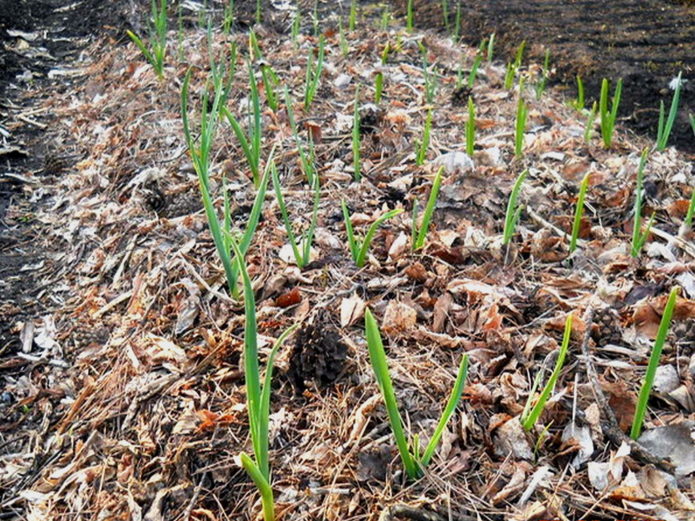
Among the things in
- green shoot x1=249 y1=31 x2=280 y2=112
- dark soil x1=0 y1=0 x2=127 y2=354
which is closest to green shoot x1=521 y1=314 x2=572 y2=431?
dark soil x1=0 y1=0 x2=127 y2=354

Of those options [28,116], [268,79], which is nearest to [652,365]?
[268,79]

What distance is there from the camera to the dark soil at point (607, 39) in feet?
11.0

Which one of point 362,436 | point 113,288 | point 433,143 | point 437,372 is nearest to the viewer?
point 362,436

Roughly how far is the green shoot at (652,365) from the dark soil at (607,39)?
219 centimetres

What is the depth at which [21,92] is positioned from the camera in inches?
152

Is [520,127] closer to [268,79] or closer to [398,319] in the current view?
[398,319]

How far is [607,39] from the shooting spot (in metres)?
3.88

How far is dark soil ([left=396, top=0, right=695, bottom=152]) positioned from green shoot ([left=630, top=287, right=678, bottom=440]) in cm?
219

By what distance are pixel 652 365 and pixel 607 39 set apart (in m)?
3.30

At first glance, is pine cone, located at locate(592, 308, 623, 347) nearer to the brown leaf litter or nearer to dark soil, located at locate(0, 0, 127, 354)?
the brown leaf litter

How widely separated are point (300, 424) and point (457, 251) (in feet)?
2.52

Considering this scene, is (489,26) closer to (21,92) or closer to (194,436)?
(21,92)

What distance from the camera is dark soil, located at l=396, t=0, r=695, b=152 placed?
3.35 meters

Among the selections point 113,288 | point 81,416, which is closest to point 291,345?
point 81,416
